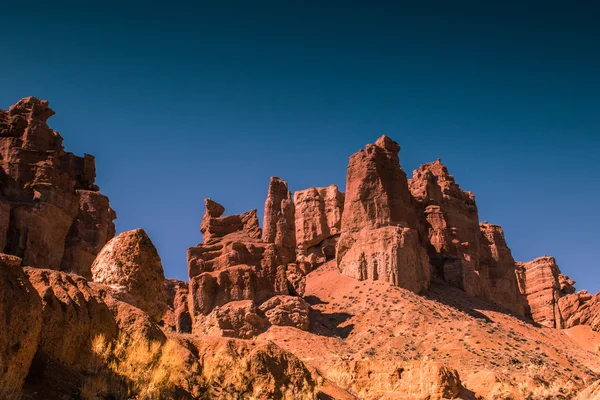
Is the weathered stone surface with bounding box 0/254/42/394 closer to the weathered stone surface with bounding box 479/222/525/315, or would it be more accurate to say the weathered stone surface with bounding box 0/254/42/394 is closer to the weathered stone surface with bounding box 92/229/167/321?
the weathered stone surface with bounding box 92/229/167/321

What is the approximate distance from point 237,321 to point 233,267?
698cm

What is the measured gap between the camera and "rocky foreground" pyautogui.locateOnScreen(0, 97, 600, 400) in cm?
1352

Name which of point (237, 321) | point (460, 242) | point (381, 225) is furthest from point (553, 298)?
point (237, 321)

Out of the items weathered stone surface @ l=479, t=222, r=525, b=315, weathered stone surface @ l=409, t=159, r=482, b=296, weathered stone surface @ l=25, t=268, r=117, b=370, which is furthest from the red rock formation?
weathered stone surface @ l=25, t=268, r=117, b=370

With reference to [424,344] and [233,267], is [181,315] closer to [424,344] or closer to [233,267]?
[233,267]

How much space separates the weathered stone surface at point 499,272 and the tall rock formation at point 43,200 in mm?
40807

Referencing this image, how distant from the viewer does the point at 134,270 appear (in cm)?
1823

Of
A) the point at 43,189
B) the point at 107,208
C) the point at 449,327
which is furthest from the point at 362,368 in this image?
the point at 107,208

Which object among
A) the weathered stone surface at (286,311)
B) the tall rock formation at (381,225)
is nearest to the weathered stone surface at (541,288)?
the tall rock formation at (381,225)

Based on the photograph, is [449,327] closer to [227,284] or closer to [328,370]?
[227,284]

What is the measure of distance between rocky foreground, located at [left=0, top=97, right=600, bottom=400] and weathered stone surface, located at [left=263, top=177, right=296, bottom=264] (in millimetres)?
190

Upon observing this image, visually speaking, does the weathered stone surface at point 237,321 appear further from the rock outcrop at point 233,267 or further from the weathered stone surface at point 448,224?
the weathered stone surface at point 448,224

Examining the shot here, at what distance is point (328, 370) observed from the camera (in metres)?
25.8

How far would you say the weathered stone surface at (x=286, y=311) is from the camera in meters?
49.6
